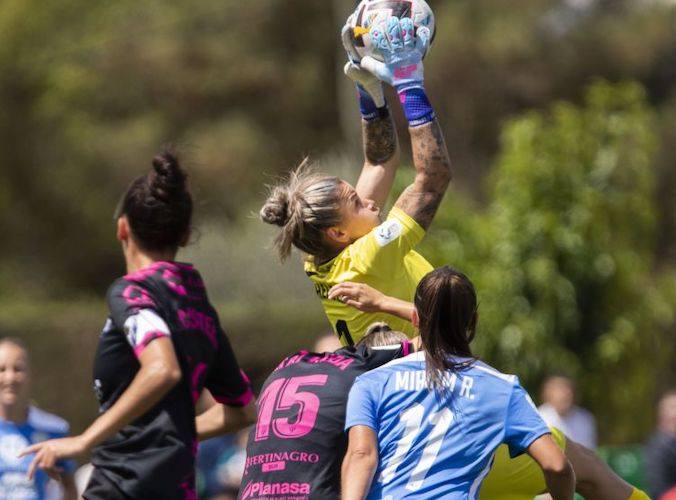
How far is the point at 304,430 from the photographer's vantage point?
4.36m

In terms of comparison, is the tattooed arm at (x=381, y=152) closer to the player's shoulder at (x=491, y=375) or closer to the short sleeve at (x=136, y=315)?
the short sleeve at (x=136, y=315)

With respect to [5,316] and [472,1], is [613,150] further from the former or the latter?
[472,1]

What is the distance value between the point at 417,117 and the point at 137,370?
1319mm

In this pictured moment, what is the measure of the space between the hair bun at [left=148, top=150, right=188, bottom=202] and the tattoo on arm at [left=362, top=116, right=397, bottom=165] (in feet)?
2.75

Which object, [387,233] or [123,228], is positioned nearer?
[387,233]

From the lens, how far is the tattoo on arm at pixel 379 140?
5316 mm

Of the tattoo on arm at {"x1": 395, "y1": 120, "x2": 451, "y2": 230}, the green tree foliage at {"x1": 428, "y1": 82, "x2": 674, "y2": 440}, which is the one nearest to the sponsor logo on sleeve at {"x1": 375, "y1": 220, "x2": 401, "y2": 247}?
the tattoo on arm at {"x1": 395, "y1": 120, "x2": 451, "y2": 230}

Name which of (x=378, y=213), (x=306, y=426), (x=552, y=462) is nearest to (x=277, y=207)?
(x=378, y=213)

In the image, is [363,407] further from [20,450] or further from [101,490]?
[20,450]

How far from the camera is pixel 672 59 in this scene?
2786 cm

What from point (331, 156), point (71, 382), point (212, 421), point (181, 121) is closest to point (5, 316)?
point (71, 382)

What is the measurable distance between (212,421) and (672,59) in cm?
2436

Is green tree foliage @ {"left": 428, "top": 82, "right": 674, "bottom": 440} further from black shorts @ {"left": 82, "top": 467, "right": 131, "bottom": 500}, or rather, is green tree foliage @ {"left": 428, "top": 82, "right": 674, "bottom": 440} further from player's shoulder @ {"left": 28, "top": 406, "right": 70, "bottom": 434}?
black shorts @ {"left": 82, "top": 467, "right": 131, "bottom": 500}

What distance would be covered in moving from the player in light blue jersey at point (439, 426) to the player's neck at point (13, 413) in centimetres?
310
